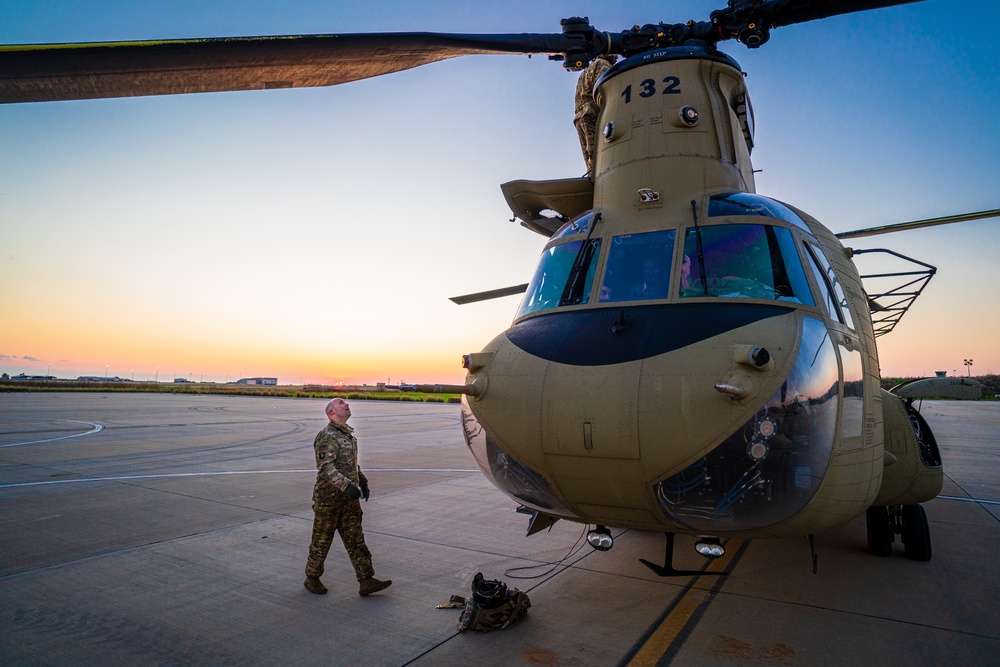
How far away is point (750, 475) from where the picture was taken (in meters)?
2.79

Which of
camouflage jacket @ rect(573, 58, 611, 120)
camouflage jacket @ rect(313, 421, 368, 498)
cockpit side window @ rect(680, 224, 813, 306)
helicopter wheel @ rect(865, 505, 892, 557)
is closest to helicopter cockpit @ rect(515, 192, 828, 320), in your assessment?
cockpit side window @ rect(680, 224, 813, 306)

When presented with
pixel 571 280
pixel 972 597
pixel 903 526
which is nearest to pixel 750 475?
pixel 571 280

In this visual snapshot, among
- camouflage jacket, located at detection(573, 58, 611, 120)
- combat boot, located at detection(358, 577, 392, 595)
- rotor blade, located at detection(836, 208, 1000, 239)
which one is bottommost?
combat boot, located at detection(358, 577, 392, 595)

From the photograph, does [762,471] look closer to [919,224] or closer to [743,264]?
[743,264]

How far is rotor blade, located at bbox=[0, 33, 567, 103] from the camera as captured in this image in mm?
1969

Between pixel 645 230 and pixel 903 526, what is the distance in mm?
4538

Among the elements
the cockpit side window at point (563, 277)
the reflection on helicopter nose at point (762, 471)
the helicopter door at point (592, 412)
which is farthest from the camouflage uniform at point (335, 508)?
the reflection on helicopter nose at point (762, 471)

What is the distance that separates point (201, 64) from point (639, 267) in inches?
112

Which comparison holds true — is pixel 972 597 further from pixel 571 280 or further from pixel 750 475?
pixel 571 280

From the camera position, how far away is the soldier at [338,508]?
4.50 m

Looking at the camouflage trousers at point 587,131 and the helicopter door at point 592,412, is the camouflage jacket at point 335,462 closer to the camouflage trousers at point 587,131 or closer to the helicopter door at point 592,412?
the helicopter door at point 592,412

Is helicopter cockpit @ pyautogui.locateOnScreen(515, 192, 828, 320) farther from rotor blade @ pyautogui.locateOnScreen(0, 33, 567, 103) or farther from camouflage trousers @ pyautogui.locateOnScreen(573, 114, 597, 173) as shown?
camouflage trousers @ pyautogui.locateOnScreen(573, 114, 597, 173)

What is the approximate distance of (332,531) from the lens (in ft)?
15.3

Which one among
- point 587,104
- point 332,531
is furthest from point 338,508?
point 587,104
